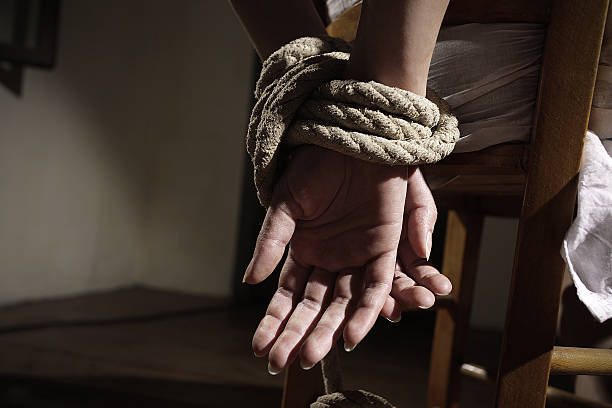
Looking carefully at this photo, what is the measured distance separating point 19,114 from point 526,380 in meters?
1.88

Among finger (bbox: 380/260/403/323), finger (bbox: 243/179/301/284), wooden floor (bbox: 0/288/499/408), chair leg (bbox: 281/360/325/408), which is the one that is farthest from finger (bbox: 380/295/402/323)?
wooden floor (bbox: 0/288/499/408)

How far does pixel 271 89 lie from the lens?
1.77 ft

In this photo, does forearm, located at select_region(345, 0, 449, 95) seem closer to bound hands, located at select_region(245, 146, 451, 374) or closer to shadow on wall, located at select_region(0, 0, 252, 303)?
bound hands, located at select_region(245, 146, 451, 374)

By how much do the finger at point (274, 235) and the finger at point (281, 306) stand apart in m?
0.03

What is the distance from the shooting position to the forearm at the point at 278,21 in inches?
25.2

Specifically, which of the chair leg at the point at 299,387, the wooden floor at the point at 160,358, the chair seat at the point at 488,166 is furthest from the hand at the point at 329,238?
the wooden floor at the point at 160,358

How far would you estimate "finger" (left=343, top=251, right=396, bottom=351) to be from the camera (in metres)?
0.45

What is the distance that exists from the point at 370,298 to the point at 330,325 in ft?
0.13

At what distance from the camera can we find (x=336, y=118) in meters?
0.48

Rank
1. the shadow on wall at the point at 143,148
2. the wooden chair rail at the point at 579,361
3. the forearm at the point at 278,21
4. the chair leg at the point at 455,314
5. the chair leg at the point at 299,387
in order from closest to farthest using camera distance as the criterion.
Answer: the wooden chair rail at the point at 579,361
the forearm at the point at 278,21
the chair leg at the point at 299,387
the chair leg at the point at 455,314
the shadow on wall at the point at 143,148

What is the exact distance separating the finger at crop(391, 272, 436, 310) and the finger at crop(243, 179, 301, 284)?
11 cm

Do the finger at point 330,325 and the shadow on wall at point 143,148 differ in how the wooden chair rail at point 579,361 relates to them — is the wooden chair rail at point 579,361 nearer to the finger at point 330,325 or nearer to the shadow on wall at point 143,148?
the finger at point 330,325

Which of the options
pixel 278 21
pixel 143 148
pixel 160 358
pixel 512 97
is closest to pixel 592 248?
pixel 512 97

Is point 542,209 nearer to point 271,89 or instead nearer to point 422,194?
point 422,194
